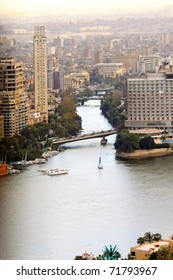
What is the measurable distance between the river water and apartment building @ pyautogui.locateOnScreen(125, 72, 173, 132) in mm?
1525

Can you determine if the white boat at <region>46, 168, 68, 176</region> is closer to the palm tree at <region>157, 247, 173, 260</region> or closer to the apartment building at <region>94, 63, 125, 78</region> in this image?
the palm tree at <region>157, 247, 173, 260</region>

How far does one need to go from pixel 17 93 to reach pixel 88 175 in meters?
2.64

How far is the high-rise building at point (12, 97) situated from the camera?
34.0ft

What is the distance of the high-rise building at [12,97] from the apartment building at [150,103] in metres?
1.20

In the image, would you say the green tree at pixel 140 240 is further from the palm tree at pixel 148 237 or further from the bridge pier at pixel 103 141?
the bridge pier at pixel 103 141

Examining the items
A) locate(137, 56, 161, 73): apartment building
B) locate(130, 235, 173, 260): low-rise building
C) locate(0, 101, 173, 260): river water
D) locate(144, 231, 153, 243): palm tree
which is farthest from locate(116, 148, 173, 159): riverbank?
locate(130, 235, 173, 260): low-rise building

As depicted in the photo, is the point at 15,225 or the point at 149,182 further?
the point at 149,182

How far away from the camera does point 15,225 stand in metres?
6.03

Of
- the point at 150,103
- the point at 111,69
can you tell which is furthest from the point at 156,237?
the point at 111,69

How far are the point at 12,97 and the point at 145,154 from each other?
5.38 feet

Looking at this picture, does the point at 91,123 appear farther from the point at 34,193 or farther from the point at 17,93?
the point at 34,193

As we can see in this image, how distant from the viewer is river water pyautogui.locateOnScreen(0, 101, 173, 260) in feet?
17.6
